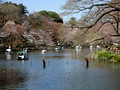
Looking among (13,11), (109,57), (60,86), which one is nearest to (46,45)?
(13,11)

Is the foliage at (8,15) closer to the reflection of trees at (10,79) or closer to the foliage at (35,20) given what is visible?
the foliage at (35,20)

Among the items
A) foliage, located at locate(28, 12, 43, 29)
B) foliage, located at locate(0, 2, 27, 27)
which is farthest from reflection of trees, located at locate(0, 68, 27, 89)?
foliage, located at locate(28, 12, 43, 29)

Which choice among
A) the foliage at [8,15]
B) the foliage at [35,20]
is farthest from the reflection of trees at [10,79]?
the foliage at [35,20]

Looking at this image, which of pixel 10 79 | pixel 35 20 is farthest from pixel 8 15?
pixel 10 79

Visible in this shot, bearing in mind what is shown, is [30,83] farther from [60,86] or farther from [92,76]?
[92,76]

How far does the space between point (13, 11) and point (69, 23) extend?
198 ft

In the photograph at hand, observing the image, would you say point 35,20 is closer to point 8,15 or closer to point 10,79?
point 8,15

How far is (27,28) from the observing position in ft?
254

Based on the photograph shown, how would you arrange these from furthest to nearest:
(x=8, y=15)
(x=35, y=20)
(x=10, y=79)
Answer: (x=35, y=20) → (x=8, y=15) → (x=10, y=79)

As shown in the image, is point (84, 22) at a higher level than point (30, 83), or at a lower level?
higher

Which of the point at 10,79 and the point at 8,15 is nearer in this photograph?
the point at 10,79

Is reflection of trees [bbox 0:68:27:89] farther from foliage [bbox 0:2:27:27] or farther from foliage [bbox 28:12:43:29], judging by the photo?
foliage [bbox 28:12:43:29]

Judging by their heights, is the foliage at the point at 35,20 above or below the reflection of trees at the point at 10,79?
above

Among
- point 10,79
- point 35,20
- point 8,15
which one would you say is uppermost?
point 8,15
